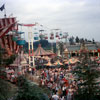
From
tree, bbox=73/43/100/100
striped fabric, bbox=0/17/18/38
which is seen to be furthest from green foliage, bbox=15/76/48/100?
striped fabric, bbox=0/17/18/38

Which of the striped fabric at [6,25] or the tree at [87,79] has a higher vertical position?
the striped fabric at [6,25]

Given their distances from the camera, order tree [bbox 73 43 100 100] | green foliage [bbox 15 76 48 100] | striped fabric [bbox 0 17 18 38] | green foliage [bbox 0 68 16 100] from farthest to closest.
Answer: striped fabric [bbox 0 17 18 38] < tree [bbox 73 43 100 100] < green foliage [bbox 0 68 16 100] < green foliage [bbox 15 76 48 100]

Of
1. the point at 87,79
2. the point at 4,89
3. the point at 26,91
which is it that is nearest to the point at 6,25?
the point at 4,89

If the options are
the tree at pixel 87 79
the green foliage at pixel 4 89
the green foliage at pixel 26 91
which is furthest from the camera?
the tree at pixel 87 79

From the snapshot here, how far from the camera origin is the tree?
8500 millimetres

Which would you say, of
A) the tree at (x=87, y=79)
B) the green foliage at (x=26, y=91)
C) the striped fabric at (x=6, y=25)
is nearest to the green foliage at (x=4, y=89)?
the green foliage at (x=26, y=91)

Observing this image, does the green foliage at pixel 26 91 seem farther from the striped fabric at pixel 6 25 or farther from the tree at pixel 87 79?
the striped fabric at pixel 6 25

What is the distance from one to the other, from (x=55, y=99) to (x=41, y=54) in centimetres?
2722

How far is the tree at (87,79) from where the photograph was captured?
850 cm

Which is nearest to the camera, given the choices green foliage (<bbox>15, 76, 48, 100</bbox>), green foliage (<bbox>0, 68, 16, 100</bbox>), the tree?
green foliage (<bbox>15, 76, 48, 100</bbox>)

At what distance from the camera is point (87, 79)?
866 cm

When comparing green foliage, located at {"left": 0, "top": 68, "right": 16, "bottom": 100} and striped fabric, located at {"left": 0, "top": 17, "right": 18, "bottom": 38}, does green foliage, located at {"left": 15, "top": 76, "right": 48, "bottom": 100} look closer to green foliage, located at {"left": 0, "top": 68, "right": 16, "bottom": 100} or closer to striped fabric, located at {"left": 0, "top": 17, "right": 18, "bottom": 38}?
green foliage, located at {"left": 0, "top": 68, "right": 16, "bottom": 100}

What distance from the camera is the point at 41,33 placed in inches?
1144

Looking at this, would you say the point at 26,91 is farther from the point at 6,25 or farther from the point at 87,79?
the point at 6,25
